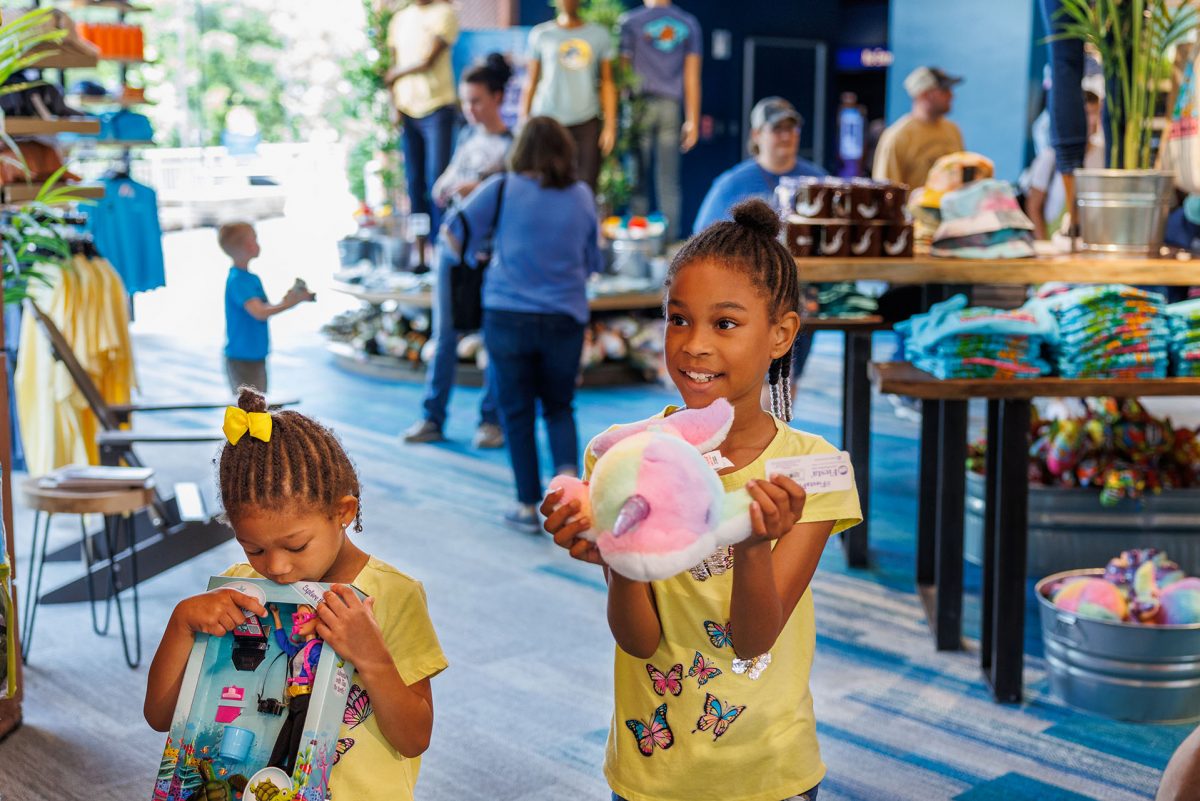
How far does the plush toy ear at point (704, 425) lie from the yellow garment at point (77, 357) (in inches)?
157

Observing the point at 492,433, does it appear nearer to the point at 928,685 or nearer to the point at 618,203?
the point at 928,685

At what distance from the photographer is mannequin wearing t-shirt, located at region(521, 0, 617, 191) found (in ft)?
27.7

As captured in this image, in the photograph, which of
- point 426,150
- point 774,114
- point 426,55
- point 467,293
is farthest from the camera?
point 426,150

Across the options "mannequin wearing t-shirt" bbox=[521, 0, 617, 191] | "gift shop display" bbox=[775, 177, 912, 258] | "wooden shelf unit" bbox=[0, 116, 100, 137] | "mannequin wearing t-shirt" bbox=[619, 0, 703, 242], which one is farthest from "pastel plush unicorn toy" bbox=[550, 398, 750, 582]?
"mannequin wearing t-shirt" bbox=[619, 0, 703, 242]

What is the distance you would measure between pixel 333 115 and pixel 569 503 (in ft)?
62.8

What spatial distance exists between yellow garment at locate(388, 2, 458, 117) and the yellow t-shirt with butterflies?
24.4 ft

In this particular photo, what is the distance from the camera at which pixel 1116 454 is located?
4.34 meters

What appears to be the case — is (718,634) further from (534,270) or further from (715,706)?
(534,270)

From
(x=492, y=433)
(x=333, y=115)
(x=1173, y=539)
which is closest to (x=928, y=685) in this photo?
(x=1173, y=539)

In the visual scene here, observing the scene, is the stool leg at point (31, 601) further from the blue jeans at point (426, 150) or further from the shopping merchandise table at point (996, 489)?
the blue jeans at point (426, 150)

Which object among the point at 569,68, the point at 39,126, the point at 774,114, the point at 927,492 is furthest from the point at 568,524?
the point at 569,68

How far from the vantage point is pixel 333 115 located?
774 inches

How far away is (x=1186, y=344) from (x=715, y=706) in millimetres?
2149

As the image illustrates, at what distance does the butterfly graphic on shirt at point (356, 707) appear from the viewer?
5.44ft
